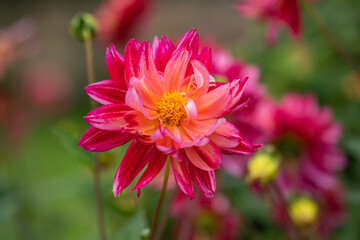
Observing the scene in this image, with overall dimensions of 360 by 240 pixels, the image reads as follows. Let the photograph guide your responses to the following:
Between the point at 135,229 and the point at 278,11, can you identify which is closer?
the point at 135,229

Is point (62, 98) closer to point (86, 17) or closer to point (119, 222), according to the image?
point (119, 222)

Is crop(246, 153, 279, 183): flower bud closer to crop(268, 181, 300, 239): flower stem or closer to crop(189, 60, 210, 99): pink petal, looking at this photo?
crop(268, 181, 300, 239): flower stem

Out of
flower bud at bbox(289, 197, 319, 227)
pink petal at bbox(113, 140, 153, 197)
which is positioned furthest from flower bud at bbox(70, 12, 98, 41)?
flower bud at bbox(289, 197, 319, 227)

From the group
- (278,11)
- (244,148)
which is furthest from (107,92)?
(278,11)

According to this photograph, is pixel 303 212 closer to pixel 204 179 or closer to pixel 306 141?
pixel 306 141

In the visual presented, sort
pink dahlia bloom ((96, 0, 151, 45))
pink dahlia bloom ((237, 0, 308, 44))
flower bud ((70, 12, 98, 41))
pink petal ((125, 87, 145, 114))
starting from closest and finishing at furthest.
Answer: pink petal ((125, 87, 145, 114)) → flower bud ((70, 12, 98, 41)) → pink dahlia bloom ((237, 0, 308, 44)) → pink dahlia bloom ((96, 0, 151, 45))

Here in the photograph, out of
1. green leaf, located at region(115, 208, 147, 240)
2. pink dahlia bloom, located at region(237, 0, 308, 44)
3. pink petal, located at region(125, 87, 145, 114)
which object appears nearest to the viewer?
pink petal, located at region(125, 87, 145, 114)

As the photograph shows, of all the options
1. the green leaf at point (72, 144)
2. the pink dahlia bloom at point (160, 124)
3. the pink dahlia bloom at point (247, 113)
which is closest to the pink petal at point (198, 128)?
the pink dahlia bloom at point (160, 124)

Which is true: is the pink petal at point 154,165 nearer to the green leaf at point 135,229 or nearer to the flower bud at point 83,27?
the green leaf at point 135,229
